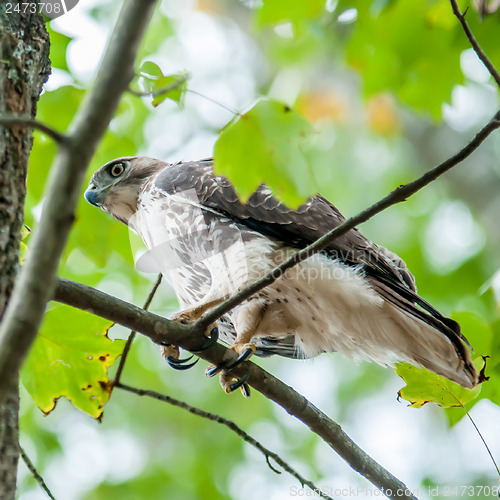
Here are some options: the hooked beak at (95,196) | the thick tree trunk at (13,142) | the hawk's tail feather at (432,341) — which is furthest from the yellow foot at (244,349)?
the hooked beak at (95,196)

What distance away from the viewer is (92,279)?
5156 millimetres

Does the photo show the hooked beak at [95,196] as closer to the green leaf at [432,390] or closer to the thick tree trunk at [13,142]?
the thick tree trunk at [13,142]

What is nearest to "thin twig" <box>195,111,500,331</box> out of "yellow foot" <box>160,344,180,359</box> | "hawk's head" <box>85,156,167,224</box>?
"yellow foot" <box>160,344,180,359</box>

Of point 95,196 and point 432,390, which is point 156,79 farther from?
point 95,196

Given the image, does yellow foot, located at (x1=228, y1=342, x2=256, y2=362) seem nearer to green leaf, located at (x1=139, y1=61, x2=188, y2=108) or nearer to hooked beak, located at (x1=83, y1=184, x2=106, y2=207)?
green leaf, located at (x1=139, y1=61, x2=188, y2=108)

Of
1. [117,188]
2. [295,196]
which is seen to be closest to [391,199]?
[295,196]

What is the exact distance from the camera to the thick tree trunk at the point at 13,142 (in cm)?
139

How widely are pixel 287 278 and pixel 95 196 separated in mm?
1345

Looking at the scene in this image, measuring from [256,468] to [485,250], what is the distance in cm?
423

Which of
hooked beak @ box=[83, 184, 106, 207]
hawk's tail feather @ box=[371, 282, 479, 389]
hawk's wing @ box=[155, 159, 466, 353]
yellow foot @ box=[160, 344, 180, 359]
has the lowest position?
yellow foot @ box=[160, 344, 180, 359]

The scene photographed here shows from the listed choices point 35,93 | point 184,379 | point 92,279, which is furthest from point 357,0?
point 184,379

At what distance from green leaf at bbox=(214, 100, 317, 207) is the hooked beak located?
2.18m

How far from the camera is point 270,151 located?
5.53 feet

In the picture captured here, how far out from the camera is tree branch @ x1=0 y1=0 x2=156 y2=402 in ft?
3.45
